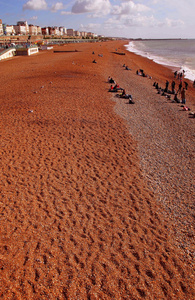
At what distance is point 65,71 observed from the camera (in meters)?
23.8

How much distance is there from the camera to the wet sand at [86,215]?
4.37 meters

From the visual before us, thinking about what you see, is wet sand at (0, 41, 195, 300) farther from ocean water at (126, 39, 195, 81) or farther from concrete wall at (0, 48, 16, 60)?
concrete wall at (0, 48, 16, 60)

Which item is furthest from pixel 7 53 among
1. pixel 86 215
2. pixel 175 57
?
pixel 86 215

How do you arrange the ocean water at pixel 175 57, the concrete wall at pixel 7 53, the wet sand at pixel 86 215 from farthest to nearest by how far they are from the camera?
1. the concrete wall at pixel 7 53
2. the ocean water at pixel 175 57
3. the wet sand at pixel 86 215

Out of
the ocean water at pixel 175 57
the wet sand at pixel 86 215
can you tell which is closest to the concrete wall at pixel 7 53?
the ocean water at pixel 175 57

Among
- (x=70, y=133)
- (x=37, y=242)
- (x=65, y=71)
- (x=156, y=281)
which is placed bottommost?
(x=156, y=281)

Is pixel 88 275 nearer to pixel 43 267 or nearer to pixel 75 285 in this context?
pixel 75 285

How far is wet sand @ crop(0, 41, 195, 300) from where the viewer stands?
4371 millimetres

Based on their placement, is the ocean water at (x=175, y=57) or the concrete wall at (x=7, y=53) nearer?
the ocean water at (x=175, y=57)

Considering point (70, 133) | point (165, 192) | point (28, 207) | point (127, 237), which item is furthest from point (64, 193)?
point (70, 133)

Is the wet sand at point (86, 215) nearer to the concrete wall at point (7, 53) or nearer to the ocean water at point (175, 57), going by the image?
the ocean water at point (175, 57)

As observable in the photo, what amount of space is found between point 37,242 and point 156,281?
2.81 m

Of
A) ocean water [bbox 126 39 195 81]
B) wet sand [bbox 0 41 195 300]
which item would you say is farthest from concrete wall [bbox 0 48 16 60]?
wet sand [bbox 0 41 195 300]

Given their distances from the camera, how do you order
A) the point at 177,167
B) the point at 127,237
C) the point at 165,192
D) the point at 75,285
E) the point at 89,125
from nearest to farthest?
1. the point at 75,285
2. the point at 127,237
3. the point at 165,192
4. the point at 177,167
5. the point at 89,125
